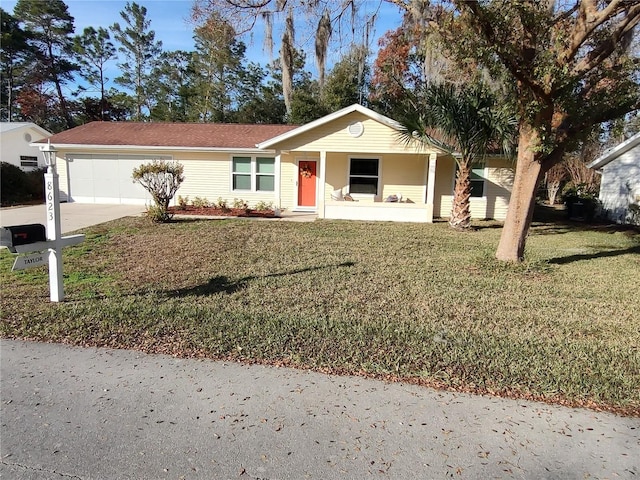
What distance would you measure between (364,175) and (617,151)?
9.67 meters

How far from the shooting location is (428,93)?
1212 centimetres

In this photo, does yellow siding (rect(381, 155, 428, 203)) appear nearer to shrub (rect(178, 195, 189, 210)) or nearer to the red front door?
the red front door

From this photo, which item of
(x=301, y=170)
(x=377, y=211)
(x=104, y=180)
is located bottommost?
(x=377, y=211)

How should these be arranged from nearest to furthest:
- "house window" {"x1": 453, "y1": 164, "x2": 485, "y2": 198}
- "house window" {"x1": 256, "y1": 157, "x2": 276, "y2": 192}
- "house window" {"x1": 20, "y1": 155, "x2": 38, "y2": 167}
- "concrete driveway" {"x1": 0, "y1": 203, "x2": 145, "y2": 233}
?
1. "concrete driveway" {"x1": 0, "y1": 203, "x2": 145, "y2": 233}
2. "house window" {"x1": 453, "y1": 164, "x2": 485, "y2": 198}
3. "house window" {"x1": 256, "y1": 157, "x2": 276, "y2": 192}
4. "house window" {"x1": 20, "y1": 155, "x2": 38, "y2": 167}

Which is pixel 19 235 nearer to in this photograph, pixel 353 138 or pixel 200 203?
pixel 353 138

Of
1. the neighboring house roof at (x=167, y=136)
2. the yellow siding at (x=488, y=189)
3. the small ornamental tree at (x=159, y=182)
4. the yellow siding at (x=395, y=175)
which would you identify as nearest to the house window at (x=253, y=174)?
the neighboring house roof at (x=167, y=136)

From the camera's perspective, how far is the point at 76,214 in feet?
45.8

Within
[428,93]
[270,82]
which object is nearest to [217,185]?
[428,93]

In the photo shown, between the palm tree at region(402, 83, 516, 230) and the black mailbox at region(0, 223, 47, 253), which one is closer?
the black mailbox at region(0, 223, 47, 253)

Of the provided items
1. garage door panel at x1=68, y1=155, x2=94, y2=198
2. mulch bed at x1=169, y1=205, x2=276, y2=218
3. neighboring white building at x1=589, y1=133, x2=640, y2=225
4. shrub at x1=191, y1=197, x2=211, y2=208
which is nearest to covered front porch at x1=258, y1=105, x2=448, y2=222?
mulch bed at x1=169, y1=205, x2=276, y2=218

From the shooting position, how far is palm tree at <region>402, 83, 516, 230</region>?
11.5 meters

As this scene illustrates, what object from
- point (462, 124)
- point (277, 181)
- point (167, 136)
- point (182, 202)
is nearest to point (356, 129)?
point (277, 181)

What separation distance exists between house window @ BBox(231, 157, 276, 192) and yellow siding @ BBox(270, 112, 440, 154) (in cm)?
262

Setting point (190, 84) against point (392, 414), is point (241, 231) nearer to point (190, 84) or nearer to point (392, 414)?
point (392, 414)
